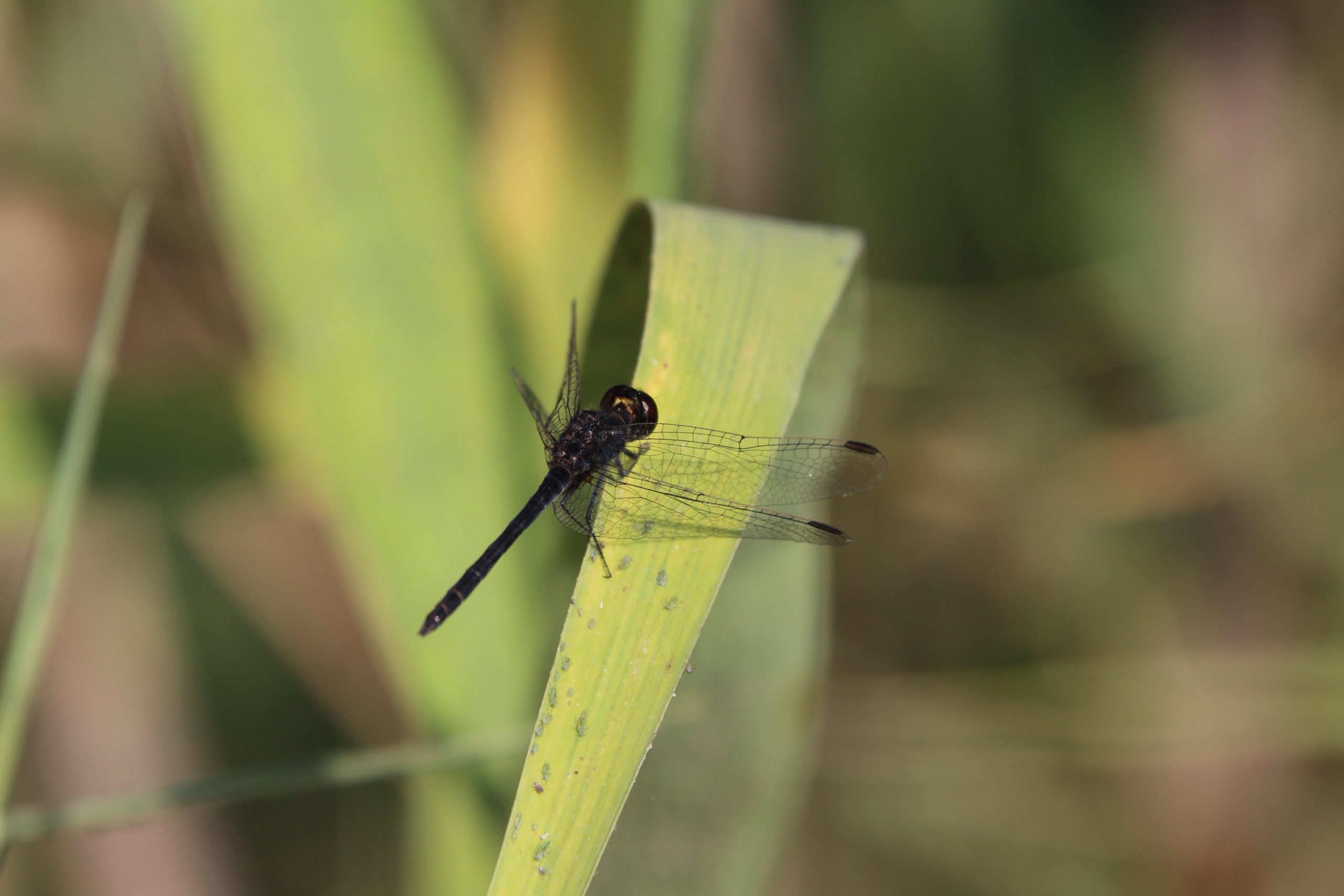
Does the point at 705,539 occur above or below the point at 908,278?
below

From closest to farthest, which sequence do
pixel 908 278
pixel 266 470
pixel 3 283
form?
pixel 266 470 → pixel 3 283 → pixel 908 278

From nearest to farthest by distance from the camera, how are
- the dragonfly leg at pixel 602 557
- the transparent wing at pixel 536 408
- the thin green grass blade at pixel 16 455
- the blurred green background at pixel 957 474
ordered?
the dragonfly leg at pixel 602 557
the transparent wing at pixel 536 408
the thin green grass blade at pixel 16 455
the blurred green background at pixel 957 474

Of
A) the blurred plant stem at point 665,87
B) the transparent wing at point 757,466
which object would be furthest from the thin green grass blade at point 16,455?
the blurred plant stem at point 665,87

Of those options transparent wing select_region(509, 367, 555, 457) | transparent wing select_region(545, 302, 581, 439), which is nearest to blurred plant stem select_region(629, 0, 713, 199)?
transparent wing select_region(545, 302, 581, 439)

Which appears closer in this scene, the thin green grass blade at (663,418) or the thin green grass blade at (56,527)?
the thin green grass blade at (663,418)

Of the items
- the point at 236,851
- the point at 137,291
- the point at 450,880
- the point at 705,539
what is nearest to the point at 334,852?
the point at 236,851

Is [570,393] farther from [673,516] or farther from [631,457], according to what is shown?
[673,516]

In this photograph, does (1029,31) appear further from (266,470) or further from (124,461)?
(124,461)

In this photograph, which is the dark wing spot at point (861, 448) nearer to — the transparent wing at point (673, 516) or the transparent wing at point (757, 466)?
the transparent wing at point (757, 466)
